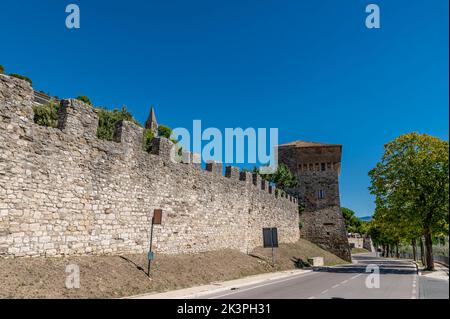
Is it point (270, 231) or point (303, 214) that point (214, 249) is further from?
point (303, 214)

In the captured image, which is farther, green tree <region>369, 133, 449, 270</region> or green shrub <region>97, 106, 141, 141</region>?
green shrub <region>97, 106, 141, 141</region>

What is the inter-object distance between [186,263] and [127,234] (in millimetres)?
3575

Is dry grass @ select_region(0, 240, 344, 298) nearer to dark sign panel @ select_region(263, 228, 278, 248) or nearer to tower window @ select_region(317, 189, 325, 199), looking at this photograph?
dark sign panel @ select_region(263, 228, 278, 248)

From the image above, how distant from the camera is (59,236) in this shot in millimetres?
11336

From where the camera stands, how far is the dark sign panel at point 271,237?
896 inches

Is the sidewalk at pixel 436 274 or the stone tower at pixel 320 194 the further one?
the stone tower at pixel 320 194

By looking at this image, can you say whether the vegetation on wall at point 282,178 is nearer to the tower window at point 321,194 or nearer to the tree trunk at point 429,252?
the tower window at point 321,194

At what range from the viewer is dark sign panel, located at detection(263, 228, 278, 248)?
22750mm

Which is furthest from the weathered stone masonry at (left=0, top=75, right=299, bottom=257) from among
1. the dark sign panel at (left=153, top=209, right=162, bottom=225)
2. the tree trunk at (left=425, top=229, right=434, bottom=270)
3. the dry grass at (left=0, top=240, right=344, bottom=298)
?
the tree trunk at (left=425, top=229, right=434, bottom=270)

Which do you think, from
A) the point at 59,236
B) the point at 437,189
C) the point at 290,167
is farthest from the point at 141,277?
the point at 290,167

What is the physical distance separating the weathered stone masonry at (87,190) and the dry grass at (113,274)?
56 centimetres

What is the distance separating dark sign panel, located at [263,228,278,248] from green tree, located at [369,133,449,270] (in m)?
9.92

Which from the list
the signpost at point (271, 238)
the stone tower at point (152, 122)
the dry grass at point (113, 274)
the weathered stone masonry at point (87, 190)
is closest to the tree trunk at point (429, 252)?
the signpost at point (271, 238)
